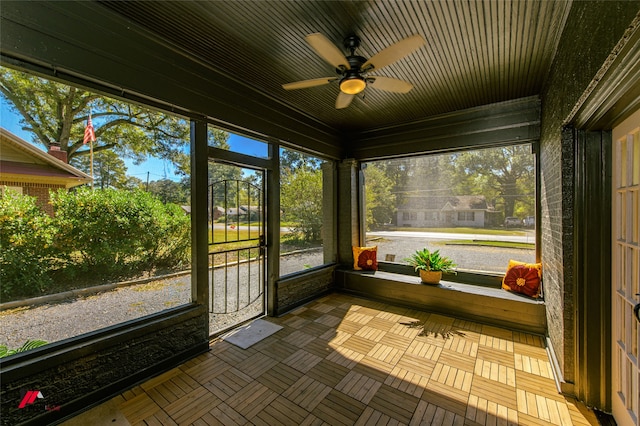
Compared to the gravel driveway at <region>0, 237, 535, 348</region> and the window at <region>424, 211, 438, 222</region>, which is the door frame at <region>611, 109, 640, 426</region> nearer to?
the gravel driveway at <region>0, 237, 535, 348</region>

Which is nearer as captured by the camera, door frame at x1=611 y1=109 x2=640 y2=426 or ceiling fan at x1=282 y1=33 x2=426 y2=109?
door frame at x1=611 y1=109 x2=640 y2=426

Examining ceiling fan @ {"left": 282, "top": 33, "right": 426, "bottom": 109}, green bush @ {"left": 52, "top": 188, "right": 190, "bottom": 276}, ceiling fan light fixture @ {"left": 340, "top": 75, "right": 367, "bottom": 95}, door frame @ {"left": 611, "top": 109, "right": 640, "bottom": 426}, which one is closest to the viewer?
door frame @ {"left": 611, "top": 109, "right": 640, "bottom": 426}

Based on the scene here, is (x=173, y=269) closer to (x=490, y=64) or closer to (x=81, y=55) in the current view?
(x=81, y=55)

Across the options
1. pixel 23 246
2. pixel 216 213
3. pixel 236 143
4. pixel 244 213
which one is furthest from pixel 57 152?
pixel 244 213

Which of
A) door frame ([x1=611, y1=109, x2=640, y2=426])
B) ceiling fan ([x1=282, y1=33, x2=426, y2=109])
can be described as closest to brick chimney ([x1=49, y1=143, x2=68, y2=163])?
ceiling fan ([x1=282, y1=33, x2=426, y2=109])

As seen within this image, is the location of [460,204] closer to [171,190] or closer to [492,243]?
[492,243]

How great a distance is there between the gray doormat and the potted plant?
2.13 metres

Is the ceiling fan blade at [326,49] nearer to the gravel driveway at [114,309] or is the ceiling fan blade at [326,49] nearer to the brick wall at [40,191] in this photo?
the brick wall at [40,191]

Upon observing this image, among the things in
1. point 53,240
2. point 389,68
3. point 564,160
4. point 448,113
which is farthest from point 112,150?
point 448,113

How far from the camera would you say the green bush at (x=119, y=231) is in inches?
74.2

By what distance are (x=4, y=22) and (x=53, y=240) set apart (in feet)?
4.46

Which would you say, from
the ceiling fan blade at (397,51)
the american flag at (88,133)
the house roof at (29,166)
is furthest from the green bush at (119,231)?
the ceiling fan blade at (397,51)

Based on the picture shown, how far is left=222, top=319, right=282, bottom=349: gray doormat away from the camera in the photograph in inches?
109

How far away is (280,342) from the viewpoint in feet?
9.08
